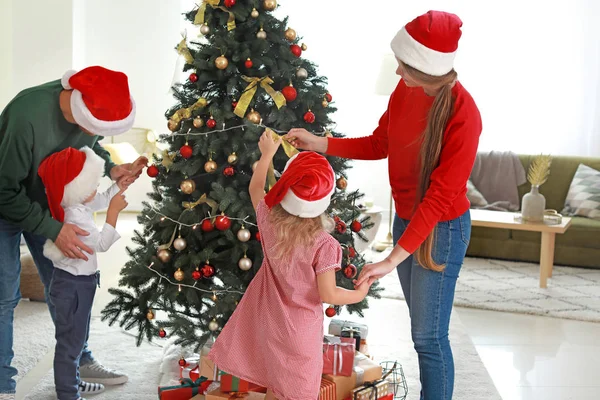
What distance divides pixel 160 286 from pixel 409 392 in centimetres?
121

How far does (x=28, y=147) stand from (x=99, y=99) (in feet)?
0.99

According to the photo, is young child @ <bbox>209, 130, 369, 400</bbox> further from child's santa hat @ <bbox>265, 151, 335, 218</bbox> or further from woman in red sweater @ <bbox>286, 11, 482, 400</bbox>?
woman in red sweater @ <bbox>286, 11, 482, 400</bbox>

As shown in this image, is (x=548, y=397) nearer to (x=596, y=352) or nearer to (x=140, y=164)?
(x=596, y=352)

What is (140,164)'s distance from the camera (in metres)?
2.95

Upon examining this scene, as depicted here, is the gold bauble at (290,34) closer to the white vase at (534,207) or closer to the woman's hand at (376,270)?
the woman's hand at (376,270)

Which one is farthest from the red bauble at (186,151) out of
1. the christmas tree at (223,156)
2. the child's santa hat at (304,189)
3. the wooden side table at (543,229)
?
the wooden side table at (543,229)

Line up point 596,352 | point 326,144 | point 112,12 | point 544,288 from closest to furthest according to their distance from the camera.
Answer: point 326,144 < point 596,352 < point 544,288 < point 112,12

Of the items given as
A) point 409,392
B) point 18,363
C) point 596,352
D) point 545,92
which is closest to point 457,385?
point 409,392

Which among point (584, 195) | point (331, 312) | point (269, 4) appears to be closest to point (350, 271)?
point (331, 312)

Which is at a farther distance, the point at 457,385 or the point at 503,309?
the point at 503,309

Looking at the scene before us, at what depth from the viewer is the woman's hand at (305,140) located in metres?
2.72

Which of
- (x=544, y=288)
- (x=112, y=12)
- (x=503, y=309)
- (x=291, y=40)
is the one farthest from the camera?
(x=112, y=12)

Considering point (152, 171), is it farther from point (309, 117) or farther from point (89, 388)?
point (89, 388)

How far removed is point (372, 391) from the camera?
2855 mm
